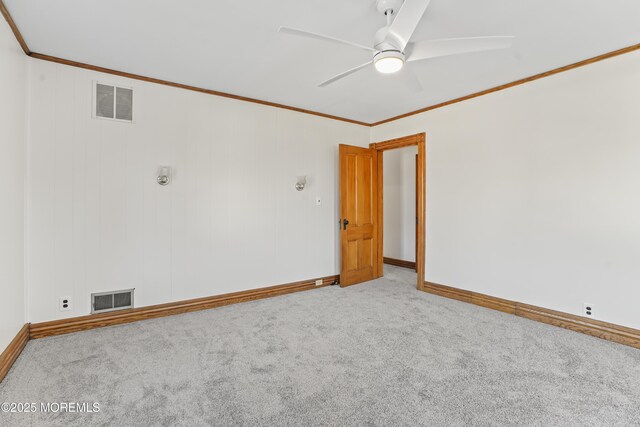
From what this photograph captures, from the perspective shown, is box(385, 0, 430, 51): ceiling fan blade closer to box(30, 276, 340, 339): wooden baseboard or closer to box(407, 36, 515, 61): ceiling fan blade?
box(407, 36, 515, 61): ceiling fan blade

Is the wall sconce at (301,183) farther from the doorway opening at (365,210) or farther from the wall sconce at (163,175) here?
the wall sconce at (163,175)

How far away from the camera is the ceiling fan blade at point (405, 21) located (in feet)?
5.51

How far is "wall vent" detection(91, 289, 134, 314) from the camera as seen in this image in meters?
3.07

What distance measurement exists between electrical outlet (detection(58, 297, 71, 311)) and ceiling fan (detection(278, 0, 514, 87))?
3.08m

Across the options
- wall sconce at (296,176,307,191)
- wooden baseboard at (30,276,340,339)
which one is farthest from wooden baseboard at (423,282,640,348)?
wall sconce at (296,176,307,191)

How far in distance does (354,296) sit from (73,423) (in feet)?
10.1

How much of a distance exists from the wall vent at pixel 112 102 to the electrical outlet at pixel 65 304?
1.78m

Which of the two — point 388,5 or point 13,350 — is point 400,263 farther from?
point 13,350

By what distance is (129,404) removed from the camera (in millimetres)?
1900

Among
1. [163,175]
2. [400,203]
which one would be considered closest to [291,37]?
[163,175]

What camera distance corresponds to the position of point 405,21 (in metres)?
1.82

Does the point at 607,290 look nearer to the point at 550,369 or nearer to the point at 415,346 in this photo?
the point at 550,369

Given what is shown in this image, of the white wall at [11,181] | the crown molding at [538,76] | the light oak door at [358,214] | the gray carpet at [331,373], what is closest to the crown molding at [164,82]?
the white wall at [11,181]

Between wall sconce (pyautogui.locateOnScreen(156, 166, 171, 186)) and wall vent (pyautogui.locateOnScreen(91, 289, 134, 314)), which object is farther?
wall sconce (pyautogui.locateOnScreen(156, 166, 171, 186))
